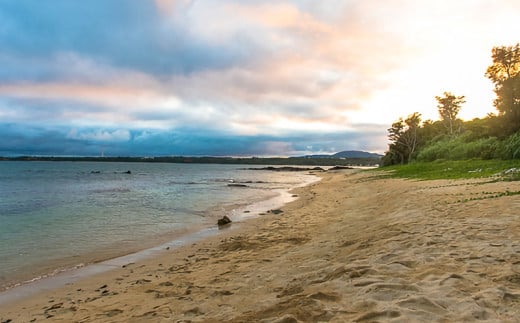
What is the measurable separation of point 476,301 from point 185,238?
1379 centimetres

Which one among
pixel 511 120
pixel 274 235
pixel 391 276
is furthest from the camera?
pixel 511 120

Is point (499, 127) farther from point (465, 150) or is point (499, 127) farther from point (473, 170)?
point (473, 170)

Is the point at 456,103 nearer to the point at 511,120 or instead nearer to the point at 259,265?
the point at 511,120

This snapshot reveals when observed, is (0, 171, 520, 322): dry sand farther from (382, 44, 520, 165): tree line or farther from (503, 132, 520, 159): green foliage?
(382, 44, 520, 165): tree line

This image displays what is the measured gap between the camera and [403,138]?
295 feet

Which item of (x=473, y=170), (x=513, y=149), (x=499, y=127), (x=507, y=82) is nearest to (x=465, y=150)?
(x=499, y=127)

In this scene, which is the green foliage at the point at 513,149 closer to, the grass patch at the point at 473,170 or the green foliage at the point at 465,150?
the grass patch at the point at 473,170

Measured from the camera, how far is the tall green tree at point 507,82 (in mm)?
46094

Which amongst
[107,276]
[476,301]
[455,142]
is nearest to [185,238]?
[107,276]

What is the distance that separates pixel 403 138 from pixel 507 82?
41089 mm

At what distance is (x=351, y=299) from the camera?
5.15 meters

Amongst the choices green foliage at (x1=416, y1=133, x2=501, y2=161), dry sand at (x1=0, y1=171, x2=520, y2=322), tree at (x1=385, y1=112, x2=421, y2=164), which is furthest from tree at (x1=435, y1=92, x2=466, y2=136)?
dry sand at (x1=0, y1=171, x2=520, y2=322)

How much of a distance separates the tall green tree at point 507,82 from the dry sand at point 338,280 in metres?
42.9

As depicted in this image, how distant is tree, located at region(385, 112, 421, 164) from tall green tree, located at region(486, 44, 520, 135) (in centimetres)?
3596
